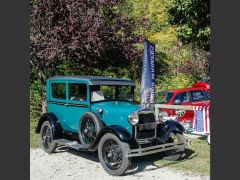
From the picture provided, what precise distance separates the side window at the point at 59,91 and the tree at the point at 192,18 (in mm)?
8000

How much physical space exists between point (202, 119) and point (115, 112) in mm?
3327

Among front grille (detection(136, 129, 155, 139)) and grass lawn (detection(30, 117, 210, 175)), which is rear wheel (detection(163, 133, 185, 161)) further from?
front grille (detection(136, 129, 155, 139))

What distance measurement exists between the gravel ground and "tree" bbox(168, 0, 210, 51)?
8.82 m

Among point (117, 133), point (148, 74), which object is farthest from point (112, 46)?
point (117, 133)

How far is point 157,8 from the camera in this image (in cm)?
2580

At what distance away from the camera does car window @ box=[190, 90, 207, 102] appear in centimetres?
1293

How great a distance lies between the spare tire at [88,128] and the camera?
7910 mm

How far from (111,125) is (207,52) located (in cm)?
1302

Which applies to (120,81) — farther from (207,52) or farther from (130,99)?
(207,52)

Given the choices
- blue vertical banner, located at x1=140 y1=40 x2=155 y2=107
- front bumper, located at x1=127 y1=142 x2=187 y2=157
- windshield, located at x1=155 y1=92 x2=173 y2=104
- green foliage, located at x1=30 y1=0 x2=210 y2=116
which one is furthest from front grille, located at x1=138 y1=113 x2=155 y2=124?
green foliage, located at x1=30 y1=0 x2=210 y2=116

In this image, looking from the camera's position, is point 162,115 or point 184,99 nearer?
point 162,115

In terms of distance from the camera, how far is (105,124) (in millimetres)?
8102

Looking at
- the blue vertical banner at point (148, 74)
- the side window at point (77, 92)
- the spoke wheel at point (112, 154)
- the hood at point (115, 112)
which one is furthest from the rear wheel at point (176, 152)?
the side window at point (77, 92)

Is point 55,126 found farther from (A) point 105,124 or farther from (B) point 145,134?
(B) point 145,134
